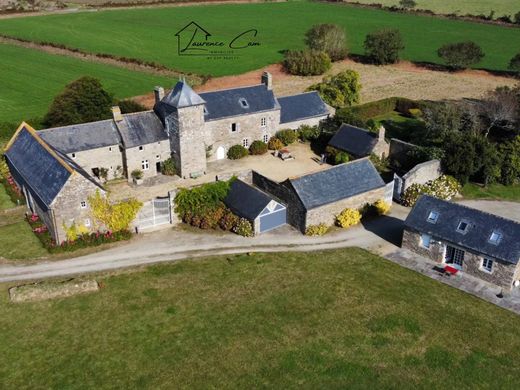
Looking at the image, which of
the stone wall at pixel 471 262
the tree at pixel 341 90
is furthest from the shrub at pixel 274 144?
the stone wall at pixel 471 262

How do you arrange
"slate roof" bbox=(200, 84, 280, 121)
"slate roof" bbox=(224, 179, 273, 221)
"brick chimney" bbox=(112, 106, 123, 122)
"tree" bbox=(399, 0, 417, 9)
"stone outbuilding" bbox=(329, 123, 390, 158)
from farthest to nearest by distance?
1. "tree" bbox=(399, 0, 417, 9)
2. "slate roof" bbox=(200, 84, 280, 121)
3. "stone outbuilding" bbox=(329, 123, 390, 158)
4. "brick chimney" bbox=(112, 106, 123, 122)
5. "slate roof" bbox=(224, 179, 273, 221)

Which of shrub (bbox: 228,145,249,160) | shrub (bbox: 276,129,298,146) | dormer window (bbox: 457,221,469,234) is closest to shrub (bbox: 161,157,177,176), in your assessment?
shrub (bbox: 228,145,249,160)

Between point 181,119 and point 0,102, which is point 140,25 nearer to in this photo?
point 0,102

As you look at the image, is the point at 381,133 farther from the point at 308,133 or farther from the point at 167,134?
the point at 167,134

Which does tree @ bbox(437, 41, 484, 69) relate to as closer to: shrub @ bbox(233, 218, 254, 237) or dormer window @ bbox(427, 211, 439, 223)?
dormer window @ bbox(427, 211, 439, 223)

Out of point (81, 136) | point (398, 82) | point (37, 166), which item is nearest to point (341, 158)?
point (81, 136)

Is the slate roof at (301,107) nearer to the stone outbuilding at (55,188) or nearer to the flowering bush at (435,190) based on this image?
the flowering bush at (435,190)

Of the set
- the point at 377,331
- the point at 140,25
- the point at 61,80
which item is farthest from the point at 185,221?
the point at 140,25
